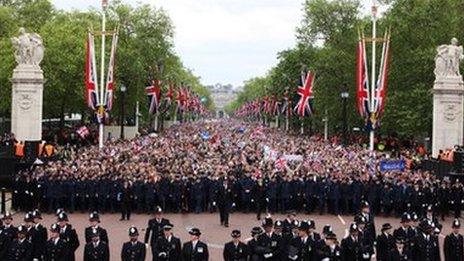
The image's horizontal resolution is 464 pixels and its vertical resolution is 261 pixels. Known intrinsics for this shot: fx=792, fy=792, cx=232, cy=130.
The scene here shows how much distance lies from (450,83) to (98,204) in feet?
64.8

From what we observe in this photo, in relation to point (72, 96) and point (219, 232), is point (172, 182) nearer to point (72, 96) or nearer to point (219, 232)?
point (219, 232)

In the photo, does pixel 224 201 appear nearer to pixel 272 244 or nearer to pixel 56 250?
pixel 272 244

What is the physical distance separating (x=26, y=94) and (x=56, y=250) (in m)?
24.7

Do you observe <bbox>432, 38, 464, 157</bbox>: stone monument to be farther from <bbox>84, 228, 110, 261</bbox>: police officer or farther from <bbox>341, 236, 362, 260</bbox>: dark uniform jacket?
<bbox>84, 228, 110, 261</bbox>: police officer

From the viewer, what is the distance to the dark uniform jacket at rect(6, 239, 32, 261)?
15.6 metres

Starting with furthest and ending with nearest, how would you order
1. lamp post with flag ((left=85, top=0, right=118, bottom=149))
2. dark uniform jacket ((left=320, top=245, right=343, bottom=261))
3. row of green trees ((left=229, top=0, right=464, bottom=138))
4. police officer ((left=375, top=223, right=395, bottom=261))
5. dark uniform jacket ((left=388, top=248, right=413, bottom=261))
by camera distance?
row of green trees ((left=229, top=0, right=464, bottom=138)) < lamp post with flag ((left=85, top=0, right=118, bottom=149)) < police officer ((left=375, top=223, right=395, bottom=261)) < dark uniform jacket ((left=320, top=245, right=343, bottom=261)) < dark uniform jacket ((left=388, top=248, right=413, bottom=261))

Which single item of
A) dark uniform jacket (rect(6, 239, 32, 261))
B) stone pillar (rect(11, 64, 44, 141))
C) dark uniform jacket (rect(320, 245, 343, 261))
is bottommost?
dark uniform jacket (rect(6, 239, 32, 261))

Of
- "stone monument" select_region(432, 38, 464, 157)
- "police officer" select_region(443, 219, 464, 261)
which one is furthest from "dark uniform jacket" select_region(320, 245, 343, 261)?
"stone monument" select_region(432, 38, 464, 157)

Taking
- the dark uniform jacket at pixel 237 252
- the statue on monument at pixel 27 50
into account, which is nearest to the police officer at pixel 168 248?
the dark uniform jacket at pixel 237 252

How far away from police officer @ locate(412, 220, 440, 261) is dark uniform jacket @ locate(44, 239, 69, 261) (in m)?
7.02

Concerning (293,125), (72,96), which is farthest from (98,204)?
(293,125)

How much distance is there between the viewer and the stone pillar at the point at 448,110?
3884 centimetres

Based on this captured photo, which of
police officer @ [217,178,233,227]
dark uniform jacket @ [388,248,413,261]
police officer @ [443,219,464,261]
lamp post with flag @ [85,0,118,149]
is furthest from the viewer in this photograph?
lamp post with flag @ [85,0,118,149]

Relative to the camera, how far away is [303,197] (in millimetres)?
28156
